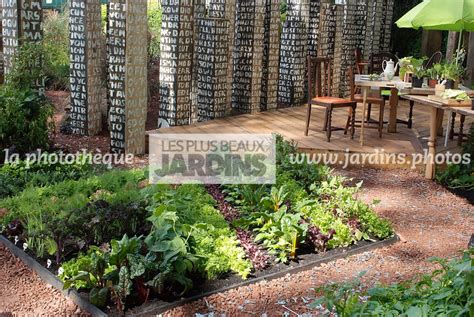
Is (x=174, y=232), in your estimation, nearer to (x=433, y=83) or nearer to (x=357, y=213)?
(x=357, y=213)

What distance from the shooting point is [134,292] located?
11.9 ft

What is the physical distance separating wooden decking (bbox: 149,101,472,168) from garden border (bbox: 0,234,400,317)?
2486mm

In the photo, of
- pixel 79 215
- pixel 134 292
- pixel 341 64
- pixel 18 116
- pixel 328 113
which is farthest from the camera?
pixel 341 64

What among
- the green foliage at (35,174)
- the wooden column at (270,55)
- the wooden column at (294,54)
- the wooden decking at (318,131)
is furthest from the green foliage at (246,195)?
the wooden column at (294,54)

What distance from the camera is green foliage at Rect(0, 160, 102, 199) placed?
526 centimetres

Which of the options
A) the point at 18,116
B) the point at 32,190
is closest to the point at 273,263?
the point at 32,190

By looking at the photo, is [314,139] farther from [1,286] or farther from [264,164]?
[1,286]

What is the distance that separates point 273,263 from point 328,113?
350cm

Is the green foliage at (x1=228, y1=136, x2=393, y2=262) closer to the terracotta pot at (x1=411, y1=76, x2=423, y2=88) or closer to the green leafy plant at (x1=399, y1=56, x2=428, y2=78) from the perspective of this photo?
the terracotta pot at (x1=411, y1=76, x2=423, y2=88)

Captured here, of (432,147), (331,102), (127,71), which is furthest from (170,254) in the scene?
(331,102)

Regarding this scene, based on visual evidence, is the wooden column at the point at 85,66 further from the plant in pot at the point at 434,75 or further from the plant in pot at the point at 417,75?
the plant in pot at the point at 434,75

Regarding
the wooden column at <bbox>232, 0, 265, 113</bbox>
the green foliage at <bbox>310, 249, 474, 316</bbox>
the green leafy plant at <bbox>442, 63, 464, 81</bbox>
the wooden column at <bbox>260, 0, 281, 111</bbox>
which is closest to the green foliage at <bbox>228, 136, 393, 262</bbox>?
the green foliage at <bbox>310, 249, 474, 316</bbox>

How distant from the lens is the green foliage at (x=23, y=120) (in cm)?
627

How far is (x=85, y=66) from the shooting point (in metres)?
→ 7.43
